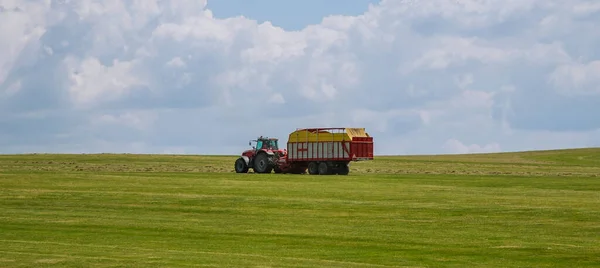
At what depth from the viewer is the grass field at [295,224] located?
22219 millimetres

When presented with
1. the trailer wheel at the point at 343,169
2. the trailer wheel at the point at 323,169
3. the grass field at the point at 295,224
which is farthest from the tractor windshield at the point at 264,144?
the grass field at the point at 295,224

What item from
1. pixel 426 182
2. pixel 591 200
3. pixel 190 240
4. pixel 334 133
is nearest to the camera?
pixel 190 240

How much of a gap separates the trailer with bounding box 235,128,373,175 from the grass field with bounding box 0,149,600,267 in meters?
14.0

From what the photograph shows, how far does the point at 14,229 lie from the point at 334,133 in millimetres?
37444

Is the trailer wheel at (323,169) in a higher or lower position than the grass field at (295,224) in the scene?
higher

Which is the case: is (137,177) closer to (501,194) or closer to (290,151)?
(290,151)

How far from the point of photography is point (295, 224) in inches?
1187

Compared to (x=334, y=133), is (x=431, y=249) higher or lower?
lower

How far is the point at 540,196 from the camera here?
133 feet

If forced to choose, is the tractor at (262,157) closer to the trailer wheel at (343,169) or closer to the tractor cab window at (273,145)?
the tractor cab window at (273,145)

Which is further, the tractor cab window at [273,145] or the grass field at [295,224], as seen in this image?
the tractor cab window at [273,145]

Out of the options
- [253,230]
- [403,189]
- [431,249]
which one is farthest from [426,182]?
[431,249]

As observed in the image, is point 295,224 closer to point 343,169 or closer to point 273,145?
point 343,169

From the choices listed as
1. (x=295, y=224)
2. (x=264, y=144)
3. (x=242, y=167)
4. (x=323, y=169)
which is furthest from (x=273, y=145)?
(x=295, y=224)
